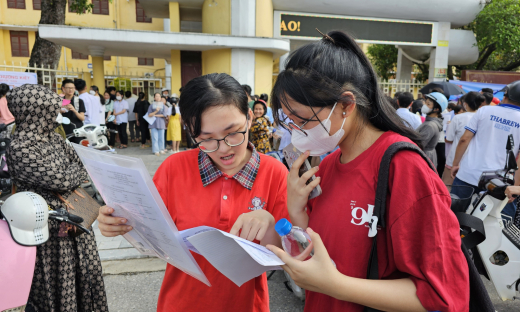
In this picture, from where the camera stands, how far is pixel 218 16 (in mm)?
11648

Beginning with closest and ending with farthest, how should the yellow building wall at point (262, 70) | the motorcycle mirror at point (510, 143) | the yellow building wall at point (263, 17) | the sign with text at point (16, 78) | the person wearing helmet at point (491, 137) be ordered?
the motorcycle mirror at point (510, 143) < the person wearing helmet at point (491, 137) < the sign with text at point (16, 78) < the yellow building wall at point (263, 17) < the yellow building wall at point (262, 70)

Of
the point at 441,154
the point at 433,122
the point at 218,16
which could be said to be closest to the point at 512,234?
the point at 433,122

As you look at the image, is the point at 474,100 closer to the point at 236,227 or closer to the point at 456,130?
the point at 456,130

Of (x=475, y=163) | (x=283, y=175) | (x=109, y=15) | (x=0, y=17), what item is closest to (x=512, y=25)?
(x=475, y=163)

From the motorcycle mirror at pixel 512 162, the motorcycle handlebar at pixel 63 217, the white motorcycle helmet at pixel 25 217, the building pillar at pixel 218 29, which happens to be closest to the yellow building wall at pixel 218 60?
the building pillar at pixel 218 29

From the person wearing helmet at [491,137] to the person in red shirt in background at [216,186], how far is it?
8.43 feet

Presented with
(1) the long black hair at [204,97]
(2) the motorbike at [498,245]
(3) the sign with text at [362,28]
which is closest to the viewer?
(1) the long black hair at [204,97]

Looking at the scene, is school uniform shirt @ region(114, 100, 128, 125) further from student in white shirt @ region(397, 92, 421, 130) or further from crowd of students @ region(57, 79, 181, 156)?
student in white shirt @ region(397, 92, 421, 130)

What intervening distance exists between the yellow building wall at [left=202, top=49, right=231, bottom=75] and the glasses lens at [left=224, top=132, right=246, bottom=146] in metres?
9.94

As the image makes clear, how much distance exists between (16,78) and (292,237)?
8.28 metres

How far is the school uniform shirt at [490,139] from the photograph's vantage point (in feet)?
11.0

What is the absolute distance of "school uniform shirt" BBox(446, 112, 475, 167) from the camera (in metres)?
5.01

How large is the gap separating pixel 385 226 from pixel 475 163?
10.9ft

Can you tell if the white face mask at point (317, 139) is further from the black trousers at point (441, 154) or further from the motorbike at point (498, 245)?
the black trousers at point (441, 154)
